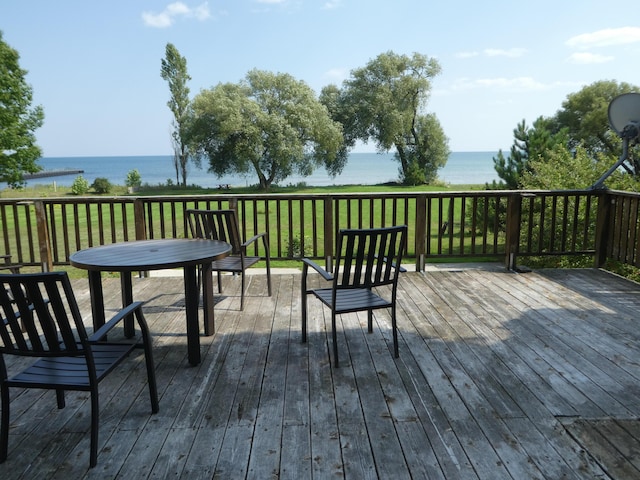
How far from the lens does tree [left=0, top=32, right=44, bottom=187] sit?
60.9ft

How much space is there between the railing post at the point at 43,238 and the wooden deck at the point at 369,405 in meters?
2.20

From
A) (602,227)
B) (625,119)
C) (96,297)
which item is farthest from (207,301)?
(625,119)

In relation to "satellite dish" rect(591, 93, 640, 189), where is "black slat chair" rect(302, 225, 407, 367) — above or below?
below

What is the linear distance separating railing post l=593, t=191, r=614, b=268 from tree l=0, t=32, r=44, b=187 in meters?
20.5

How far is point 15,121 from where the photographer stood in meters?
18.9

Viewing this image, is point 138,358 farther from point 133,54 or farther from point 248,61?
point 133,54

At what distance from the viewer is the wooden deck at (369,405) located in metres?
1.91

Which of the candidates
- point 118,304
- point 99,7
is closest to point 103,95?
point 99,7

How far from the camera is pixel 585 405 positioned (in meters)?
2.39

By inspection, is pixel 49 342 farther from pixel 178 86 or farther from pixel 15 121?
pixel 178 86

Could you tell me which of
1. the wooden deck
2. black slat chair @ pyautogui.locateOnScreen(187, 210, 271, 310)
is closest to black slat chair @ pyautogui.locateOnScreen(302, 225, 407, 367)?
the wooden deck

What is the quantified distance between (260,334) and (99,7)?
35137mm

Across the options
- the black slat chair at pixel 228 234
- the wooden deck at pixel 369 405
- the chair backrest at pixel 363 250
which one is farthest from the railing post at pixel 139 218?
the chair backrest at pixel 363 250

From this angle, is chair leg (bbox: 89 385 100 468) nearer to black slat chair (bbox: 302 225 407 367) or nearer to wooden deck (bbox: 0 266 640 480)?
wooden deck (bbox: 0 266 640 480)
